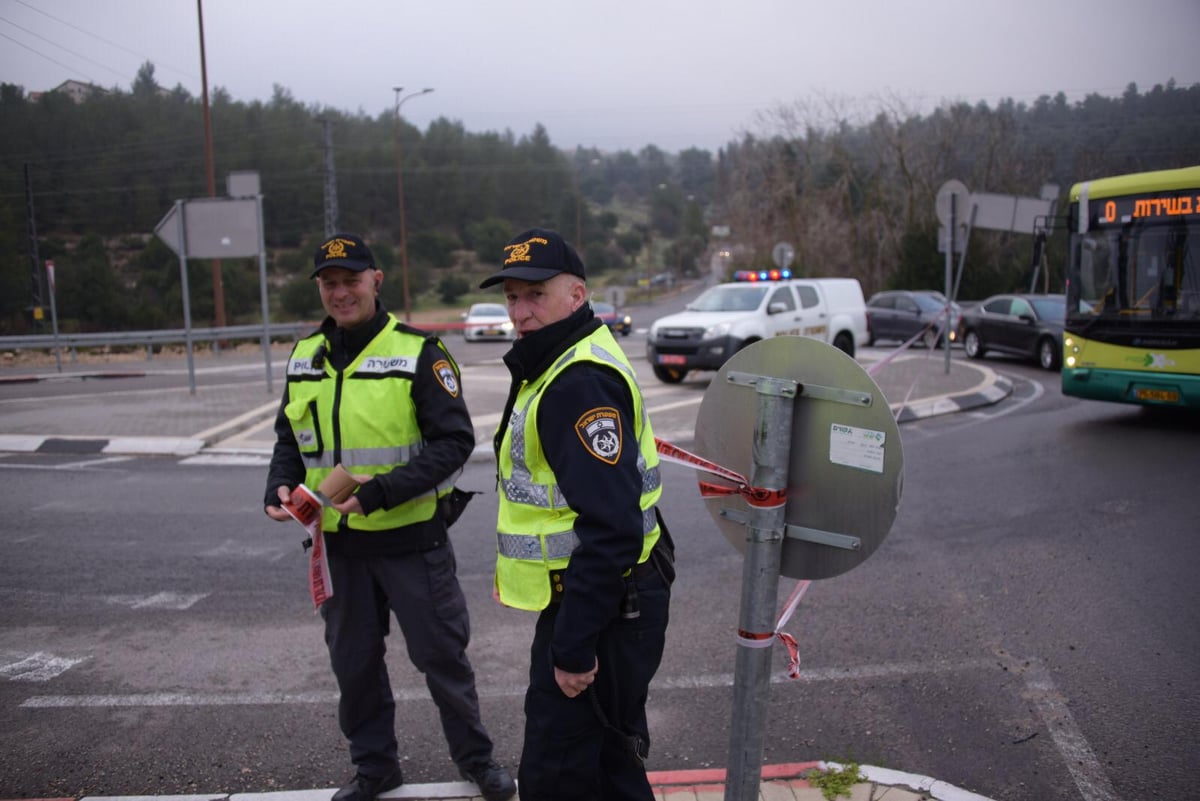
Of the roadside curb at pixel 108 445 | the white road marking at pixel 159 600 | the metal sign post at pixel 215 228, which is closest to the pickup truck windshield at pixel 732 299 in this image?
the metal sign post at pixel 215 228

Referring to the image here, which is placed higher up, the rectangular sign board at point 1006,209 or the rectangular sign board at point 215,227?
the rectangular sign board at point 1006,209

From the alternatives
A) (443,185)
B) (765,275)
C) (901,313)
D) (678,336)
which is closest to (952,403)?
(678,336)

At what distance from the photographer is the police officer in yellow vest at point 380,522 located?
335cm

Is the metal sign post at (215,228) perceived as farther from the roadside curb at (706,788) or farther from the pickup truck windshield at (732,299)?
the roadside curb at (706,788)

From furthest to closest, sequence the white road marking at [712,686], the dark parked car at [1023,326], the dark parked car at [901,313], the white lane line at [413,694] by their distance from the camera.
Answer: the dark parked car at [901,313]
the dark parked car at [1023,326]
the white lane line at [413,694]
the white road marking at [712,686]

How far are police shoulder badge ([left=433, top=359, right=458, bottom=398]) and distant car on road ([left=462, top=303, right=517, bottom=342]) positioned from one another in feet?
94.5

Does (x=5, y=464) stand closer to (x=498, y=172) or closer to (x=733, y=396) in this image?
(x=733, y=396)

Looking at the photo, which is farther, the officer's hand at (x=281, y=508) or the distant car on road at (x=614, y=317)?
the distant car on road at (x=614, y=317)

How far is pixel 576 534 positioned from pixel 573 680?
36 centimetres

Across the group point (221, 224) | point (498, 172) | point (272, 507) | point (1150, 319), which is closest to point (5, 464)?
Result: point (221, 224)

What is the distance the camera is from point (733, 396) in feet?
7.61

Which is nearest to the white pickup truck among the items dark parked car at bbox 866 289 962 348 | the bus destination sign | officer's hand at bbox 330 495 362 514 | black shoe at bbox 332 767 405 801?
the bus destination sign

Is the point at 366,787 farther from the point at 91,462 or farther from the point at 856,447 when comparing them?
the point at 91,462

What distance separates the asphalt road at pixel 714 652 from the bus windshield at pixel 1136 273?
2801mm
